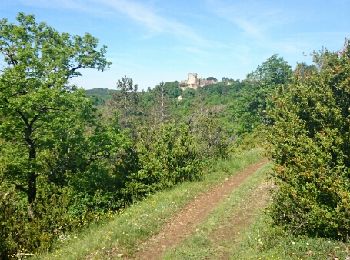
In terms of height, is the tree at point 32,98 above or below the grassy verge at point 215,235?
above

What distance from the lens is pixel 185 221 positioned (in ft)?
53.4

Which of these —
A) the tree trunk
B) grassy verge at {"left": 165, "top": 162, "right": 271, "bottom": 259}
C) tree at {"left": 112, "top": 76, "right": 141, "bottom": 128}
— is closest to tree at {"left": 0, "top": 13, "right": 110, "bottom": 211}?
the tree trunk

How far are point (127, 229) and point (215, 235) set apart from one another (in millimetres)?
3423

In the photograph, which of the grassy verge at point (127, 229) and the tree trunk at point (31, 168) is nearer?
the grassy verge at point (127, 229)

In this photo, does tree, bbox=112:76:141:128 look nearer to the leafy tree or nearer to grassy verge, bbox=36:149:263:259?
the leafy tree

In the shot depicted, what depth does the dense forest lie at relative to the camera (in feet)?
34.9

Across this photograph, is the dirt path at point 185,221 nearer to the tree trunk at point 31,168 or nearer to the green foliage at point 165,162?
the green foliage at point 165,162

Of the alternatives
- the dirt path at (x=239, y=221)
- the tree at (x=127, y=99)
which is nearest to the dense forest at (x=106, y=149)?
the dirt path at (x=239, y=221)

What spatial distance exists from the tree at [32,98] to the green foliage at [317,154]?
37.6 ft

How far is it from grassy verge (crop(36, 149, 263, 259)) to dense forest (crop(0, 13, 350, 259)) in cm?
101

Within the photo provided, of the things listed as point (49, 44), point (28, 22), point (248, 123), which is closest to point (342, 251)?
point (49, 44)

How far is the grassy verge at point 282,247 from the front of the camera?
9758 millimetres

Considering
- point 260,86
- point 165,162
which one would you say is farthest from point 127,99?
point 165,162

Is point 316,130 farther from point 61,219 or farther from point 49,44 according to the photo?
point 49,44
